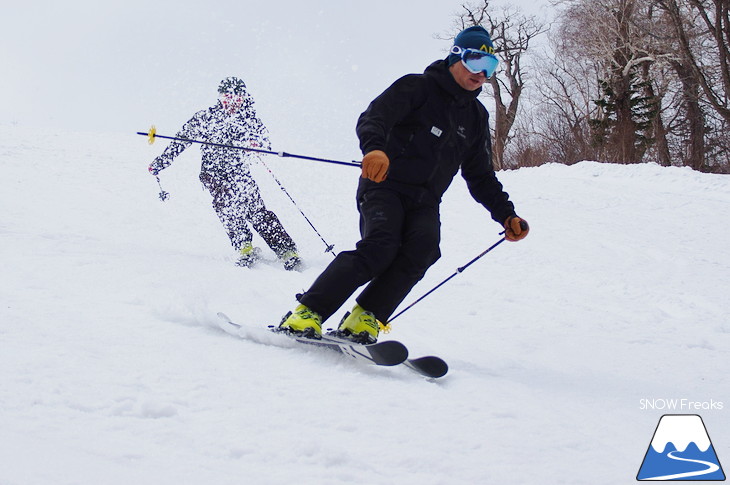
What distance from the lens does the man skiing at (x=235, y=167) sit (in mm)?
5973

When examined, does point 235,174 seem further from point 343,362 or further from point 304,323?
point 343,362

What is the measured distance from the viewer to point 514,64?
1098 inches

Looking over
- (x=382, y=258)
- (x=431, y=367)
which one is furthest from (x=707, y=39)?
(x=431, y=367)

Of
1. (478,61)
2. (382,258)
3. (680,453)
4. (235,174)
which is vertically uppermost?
(235,174)

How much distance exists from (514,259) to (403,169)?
Answer: 322cm

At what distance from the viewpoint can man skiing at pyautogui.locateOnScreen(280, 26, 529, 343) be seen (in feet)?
9.23

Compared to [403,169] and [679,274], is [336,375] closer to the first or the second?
[403,169]

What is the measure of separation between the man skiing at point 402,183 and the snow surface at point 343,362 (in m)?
0.34

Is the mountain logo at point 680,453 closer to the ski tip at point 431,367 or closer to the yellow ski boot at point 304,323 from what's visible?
the ski tip at point 431,367

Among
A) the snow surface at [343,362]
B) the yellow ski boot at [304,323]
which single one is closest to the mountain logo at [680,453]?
the snow surface at [343,362]

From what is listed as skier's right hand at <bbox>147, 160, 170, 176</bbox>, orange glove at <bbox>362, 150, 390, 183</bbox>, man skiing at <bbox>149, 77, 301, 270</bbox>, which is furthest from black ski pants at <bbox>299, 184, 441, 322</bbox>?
skier's right hand at <bbox>147, 160, 170, 176</bbox>

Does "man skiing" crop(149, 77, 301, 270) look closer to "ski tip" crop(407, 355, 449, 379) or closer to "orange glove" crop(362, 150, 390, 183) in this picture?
"orange glove" crop(362, 150, 390, 183)

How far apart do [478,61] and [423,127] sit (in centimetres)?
41

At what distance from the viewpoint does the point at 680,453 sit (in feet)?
6.77
